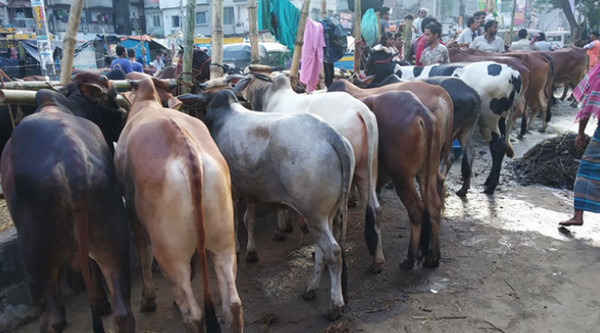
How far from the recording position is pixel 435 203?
4.85 meters

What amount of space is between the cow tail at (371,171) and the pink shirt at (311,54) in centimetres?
388

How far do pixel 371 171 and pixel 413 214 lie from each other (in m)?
0.67

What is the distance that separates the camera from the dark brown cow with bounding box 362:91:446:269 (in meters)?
4.61

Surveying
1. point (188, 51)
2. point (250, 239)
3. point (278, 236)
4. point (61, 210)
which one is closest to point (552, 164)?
point (278, 236)

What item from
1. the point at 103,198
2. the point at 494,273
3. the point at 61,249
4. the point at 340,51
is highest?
the point at 340,51

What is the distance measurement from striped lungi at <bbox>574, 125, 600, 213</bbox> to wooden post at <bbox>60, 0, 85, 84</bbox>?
20.3 ft

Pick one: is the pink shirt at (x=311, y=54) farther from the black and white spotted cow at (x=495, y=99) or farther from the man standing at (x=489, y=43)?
the man standing at (x=489, y=43)

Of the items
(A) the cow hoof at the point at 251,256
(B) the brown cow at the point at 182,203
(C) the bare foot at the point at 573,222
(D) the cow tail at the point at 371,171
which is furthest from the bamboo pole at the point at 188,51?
(C) the bare foot at the point at 573,222

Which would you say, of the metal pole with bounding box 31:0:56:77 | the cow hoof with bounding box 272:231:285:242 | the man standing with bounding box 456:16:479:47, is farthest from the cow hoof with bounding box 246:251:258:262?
the metal pole with bounding box 31:0:56:77

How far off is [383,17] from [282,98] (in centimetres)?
1012

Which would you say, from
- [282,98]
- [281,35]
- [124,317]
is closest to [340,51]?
[281,35]

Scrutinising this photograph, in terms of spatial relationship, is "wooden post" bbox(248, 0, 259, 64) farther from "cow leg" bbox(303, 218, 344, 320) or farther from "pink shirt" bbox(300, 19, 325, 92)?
"cow leg" bbox(303, 218, 344, 320)

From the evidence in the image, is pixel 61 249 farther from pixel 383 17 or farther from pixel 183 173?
pixel 383 17

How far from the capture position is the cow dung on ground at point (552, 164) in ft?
24.8
